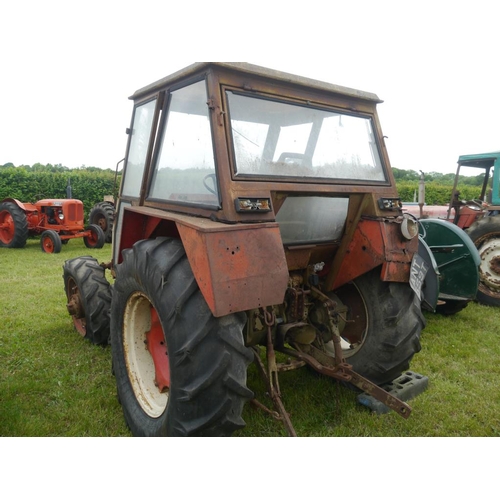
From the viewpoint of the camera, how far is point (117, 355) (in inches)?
112

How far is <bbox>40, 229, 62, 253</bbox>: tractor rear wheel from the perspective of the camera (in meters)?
10.2

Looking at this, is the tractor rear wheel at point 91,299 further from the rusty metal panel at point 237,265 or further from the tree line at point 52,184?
the tree line at point 52,184

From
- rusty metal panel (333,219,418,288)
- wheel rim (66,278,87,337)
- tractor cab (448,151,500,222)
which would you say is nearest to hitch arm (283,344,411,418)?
rusty metal panel (333,219,418,288)

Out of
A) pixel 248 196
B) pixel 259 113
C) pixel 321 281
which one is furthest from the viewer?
pixel 321 281

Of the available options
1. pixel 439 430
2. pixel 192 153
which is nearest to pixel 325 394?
pixel 439 430

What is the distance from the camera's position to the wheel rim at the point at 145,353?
2703 mm

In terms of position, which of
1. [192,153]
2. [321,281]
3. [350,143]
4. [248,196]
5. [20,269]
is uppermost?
[350,143]

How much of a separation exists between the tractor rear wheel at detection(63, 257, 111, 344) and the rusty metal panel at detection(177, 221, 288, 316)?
205cm

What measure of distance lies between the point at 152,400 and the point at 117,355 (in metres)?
0.38

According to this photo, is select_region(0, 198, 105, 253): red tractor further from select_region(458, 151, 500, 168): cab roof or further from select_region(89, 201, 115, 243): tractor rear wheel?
select_region(458, 151, 500, 168): cab roof

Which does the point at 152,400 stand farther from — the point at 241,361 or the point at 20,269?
the point at 20,269

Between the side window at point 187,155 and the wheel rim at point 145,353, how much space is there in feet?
2.39

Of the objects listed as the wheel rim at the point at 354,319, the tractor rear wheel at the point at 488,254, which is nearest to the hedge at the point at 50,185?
the tractor rear wheel at the point at 488,254

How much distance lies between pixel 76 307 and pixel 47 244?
730cm
